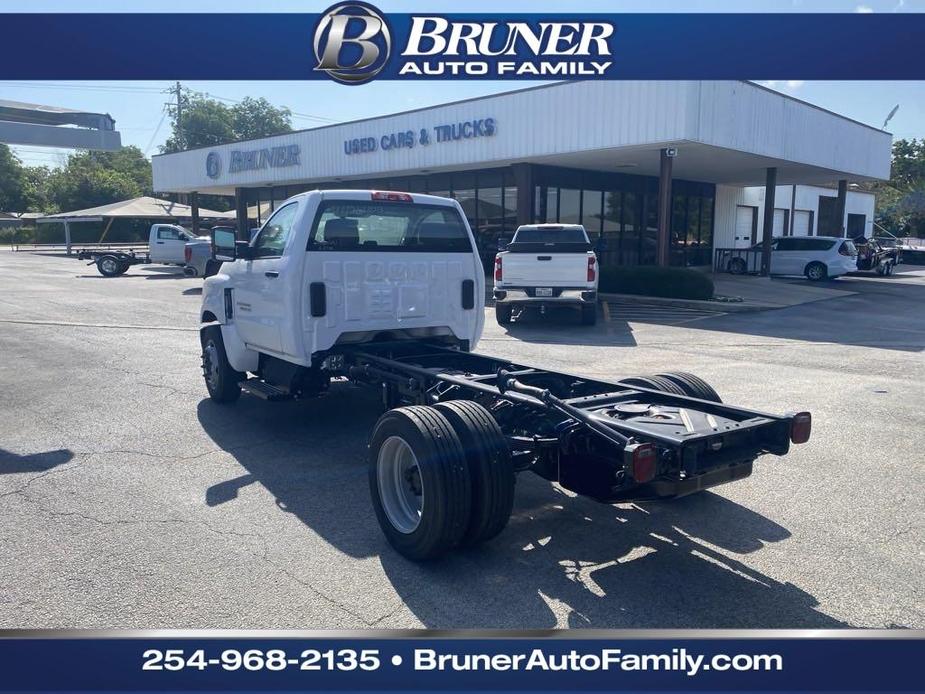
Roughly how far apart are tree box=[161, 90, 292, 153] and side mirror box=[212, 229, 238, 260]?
9581 cm

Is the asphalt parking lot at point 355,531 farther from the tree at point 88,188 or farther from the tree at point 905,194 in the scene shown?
the tree at point 88,188

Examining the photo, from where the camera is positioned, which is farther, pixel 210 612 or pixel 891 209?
pixel 891 209

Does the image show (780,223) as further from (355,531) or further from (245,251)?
(355,531)

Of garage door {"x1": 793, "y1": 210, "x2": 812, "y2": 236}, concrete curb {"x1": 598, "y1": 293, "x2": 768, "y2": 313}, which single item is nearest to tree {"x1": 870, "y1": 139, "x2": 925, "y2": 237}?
garage door {"x1": 793, "y1": 210, "x2": 812, "y2": 236}

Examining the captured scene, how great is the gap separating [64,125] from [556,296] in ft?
29.4

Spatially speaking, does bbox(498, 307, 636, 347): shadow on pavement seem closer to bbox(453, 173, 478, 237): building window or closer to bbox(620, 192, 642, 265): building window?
bbox(453, 173, 478, 237): building window

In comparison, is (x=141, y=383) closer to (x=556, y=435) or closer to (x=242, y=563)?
(x=242, y=563)

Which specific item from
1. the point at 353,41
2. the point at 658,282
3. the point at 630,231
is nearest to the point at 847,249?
the point at 630,231

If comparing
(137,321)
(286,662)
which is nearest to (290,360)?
(286,662)

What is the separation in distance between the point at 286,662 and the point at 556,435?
2.17 metres

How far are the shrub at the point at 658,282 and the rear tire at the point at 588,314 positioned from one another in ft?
15.9

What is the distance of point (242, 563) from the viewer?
14.2 feet

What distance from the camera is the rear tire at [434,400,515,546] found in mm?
4152

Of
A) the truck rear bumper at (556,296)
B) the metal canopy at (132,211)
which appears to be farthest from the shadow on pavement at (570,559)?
the metal canopy at (132,211)
